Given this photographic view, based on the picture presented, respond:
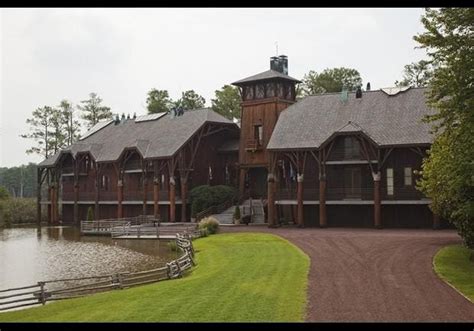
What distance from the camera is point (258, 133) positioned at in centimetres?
5341

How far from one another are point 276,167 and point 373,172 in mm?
9222

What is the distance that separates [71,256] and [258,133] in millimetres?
23170

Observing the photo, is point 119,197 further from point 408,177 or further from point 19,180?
point 19,180

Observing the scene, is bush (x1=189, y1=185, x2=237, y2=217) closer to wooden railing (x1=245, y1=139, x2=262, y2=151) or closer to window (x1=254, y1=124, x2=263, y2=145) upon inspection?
wooden railing (x1=245, y1=139, x2=262, y2=151)

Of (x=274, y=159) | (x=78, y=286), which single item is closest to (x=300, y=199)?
(x=274, y=159)

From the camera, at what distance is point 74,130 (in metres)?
91.3

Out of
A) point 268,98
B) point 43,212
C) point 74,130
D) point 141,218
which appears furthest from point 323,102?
point 74,130

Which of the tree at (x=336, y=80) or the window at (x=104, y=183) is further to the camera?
the tree at (x=336, y=80)

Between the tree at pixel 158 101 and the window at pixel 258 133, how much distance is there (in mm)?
33385

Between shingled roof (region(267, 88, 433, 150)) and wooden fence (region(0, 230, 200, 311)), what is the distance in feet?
57.9

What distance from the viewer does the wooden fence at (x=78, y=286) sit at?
21.0 metres

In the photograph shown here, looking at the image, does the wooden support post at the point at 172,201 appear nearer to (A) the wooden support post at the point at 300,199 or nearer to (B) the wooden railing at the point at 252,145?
(B) the wooden railing at the point at 252,145

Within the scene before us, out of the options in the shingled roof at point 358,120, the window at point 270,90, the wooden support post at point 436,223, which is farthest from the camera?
the window at point 270,90

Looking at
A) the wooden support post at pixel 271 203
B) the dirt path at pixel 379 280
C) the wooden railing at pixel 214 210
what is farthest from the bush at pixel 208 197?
the dirt path at pixel 379 280
